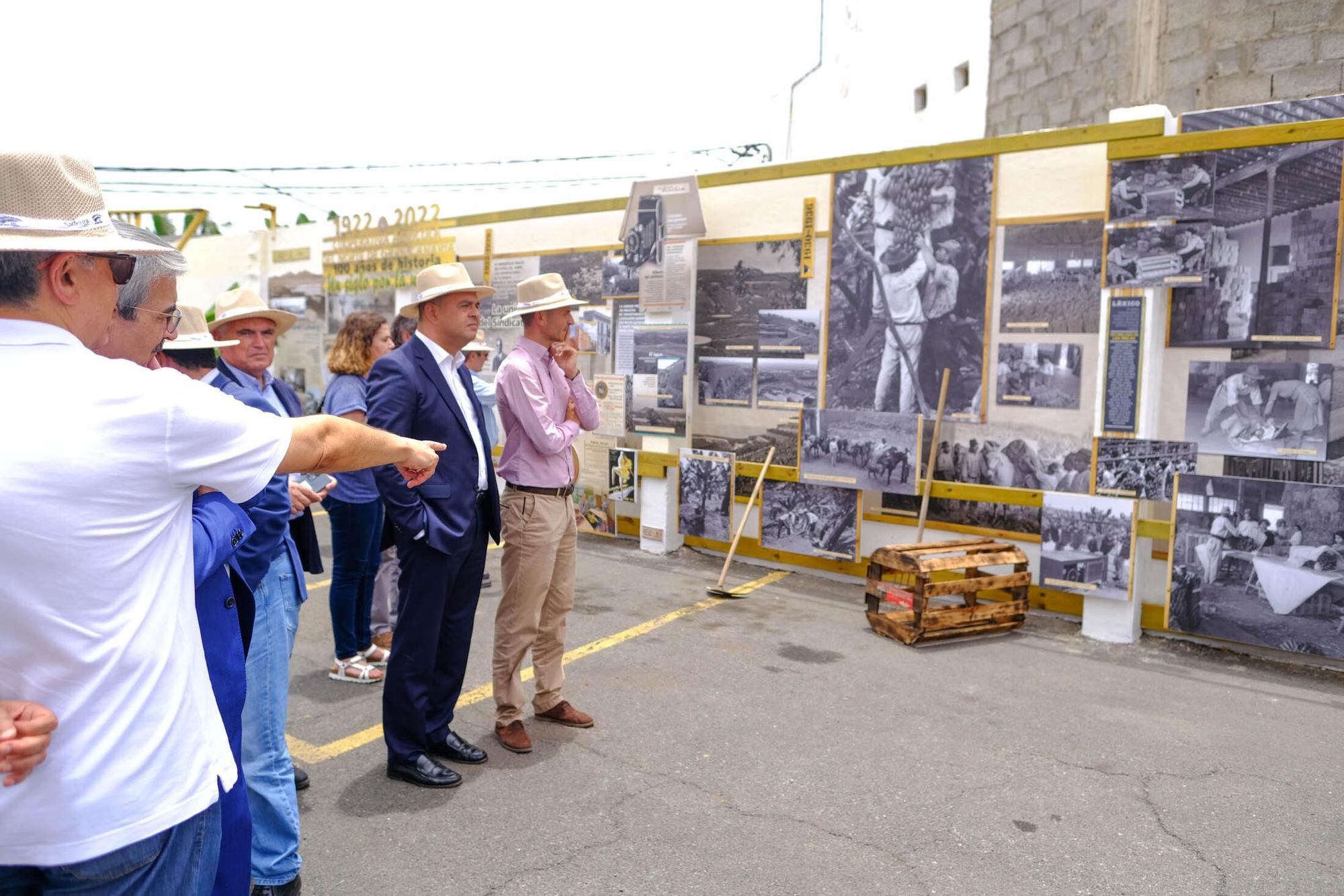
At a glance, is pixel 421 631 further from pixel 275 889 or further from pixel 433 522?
pixel 275 889

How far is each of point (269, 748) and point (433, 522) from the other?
1.20 m

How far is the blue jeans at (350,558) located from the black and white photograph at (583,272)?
188 inches

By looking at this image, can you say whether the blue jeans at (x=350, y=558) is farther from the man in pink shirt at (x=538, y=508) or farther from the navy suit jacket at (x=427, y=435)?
the navy suit jacket at (x=427, y=435)

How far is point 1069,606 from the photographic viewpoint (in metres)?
7.04

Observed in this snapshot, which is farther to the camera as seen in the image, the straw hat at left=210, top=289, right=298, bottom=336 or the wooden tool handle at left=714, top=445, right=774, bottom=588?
the wooden tool handle at left=714, top=445, right=774, bottom=588

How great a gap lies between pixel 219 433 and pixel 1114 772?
4414 millimetres

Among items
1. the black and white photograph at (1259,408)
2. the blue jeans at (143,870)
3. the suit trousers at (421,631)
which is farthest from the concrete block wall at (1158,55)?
the blue jeans at (143,870)

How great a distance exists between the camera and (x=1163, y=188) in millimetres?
6309

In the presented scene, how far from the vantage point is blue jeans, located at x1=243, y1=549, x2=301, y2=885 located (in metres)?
3.09

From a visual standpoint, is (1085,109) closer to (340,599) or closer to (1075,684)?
(1075,684)

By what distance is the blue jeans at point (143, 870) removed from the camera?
152cm

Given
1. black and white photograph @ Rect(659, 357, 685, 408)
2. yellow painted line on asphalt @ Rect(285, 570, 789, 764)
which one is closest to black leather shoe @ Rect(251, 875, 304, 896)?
yellow painted line on asphalt @ Rect(285, 570, 789, 764)

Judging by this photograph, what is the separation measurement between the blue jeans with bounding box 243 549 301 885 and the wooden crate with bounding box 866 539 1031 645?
14.3ft

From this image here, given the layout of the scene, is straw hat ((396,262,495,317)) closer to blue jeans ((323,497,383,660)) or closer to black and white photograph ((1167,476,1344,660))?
blue jeans ((323,497,383,660))
